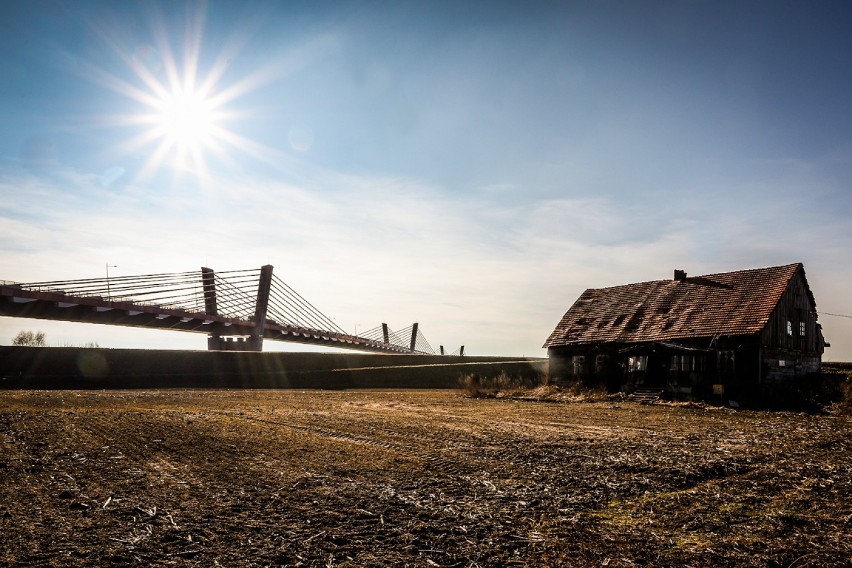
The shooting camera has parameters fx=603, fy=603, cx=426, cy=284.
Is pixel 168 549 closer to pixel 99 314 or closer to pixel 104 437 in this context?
pixel 104 437

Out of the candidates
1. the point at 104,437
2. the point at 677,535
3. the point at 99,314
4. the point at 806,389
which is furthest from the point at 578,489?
the point at 99,314

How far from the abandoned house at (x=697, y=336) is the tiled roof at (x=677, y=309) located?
5 cm

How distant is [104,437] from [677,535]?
28.8ft

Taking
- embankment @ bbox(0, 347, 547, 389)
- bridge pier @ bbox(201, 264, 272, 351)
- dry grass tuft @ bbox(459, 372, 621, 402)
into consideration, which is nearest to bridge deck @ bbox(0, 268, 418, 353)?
bridge pier @ bbox(201, 264, 272, 351)

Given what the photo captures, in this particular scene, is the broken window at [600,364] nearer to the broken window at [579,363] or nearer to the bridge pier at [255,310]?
the broken window at [579,363]

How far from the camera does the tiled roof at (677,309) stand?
82.6 feet

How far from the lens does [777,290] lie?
25.3m

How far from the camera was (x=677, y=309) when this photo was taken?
27719 mm

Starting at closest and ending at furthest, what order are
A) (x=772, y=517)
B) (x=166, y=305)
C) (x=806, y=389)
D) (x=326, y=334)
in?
(x=772, y=517) → (x=806, y=389) → (x=166, y=305) → (x=326, y=334)

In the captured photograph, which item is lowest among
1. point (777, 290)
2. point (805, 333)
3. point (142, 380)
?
point (142, 380)

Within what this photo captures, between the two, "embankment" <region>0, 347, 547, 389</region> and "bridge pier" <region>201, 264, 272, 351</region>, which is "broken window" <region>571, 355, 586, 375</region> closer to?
"embankment" <region>0, 347, 547, 389</region>

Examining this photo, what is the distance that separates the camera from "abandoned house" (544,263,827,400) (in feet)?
80.0

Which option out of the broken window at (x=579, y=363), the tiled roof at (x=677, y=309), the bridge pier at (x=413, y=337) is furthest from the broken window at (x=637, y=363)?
the bridge pier at (x=413, y=337)

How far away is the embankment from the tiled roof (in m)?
7.10
